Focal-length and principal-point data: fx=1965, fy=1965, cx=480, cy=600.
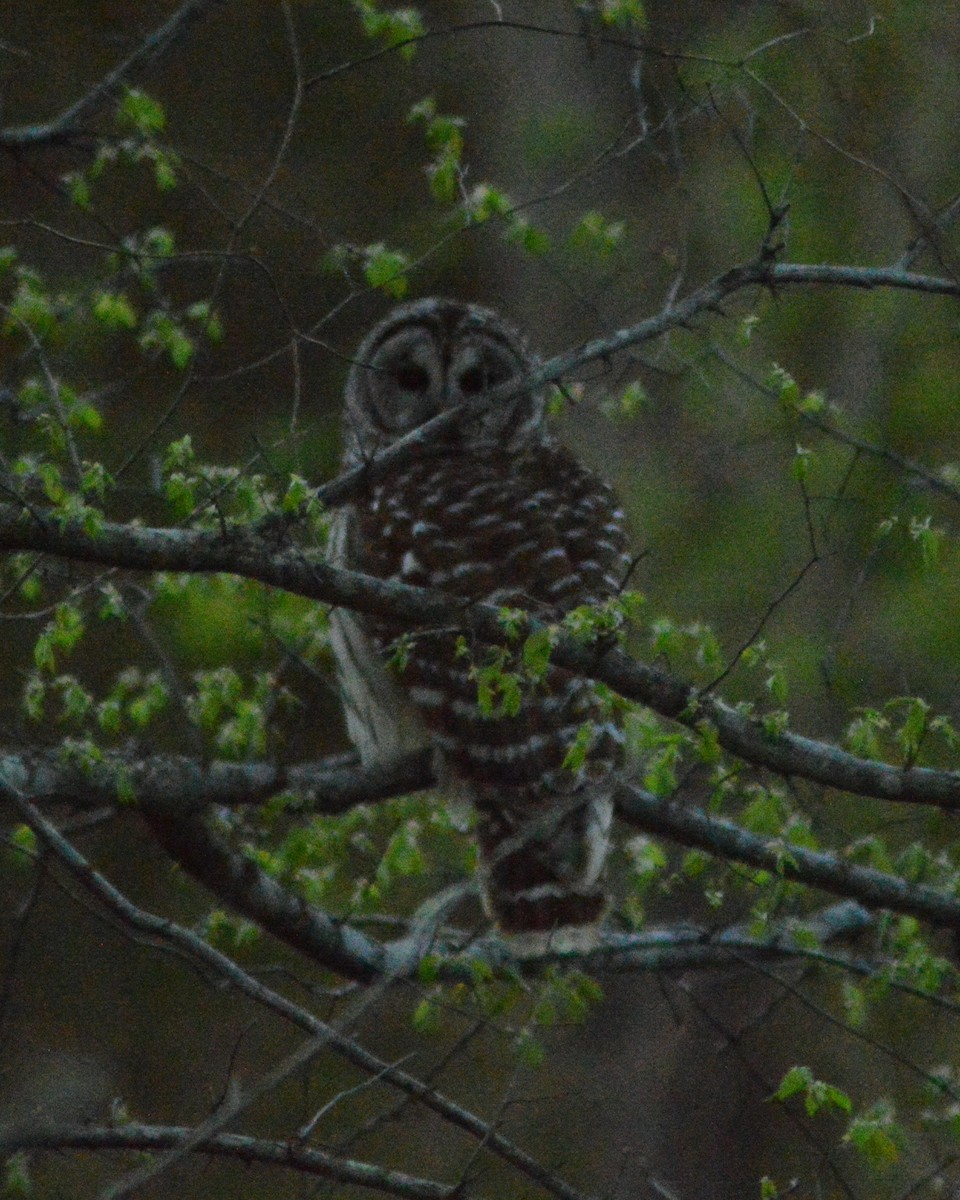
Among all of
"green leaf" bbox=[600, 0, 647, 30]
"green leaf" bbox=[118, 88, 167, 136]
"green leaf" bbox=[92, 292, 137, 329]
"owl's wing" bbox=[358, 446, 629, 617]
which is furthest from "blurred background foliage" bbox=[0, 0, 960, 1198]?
"green leaf" bbox=[118, 88, 167, 136]

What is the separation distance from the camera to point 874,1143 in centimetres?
415

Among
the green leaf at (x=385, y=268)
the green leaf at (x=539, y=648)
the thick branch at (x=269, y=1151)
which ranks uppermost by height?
the green leaf at (x=385, y=268)

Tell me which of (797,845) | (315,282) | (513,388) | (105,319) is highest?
(315,282)

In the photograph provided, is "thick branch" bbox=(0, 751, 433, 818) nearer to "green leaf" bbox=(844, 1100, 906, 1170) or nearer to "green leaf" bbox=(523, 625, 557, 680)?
"green leaf" bbox=(523, 625, 557, 680)

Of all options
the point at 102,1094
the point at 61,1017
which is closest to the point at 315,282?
the point at 61,1017

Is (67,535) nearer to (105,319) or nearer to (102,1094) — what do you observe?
(102,1094)

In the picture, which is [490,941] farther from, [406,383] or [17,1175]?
[406,383]

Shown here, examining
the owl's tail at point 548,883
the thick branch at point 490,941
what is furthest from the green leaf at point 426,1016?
the owl's tail at point 548,883

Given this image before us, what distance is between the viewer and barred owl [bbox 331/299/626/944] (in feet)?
17.1

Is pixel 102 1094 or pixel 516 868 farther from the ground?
pixel 516 868

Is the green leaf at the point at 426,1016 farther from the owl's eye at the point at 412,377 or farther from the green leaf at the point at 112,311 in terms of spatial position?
the owl's eye at the point at 412,377

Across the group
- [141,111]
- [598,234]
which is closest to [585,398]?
[598,234]

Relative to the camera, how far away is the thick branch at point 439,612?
12.2ft

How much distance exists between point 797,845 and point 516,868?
0.79m
